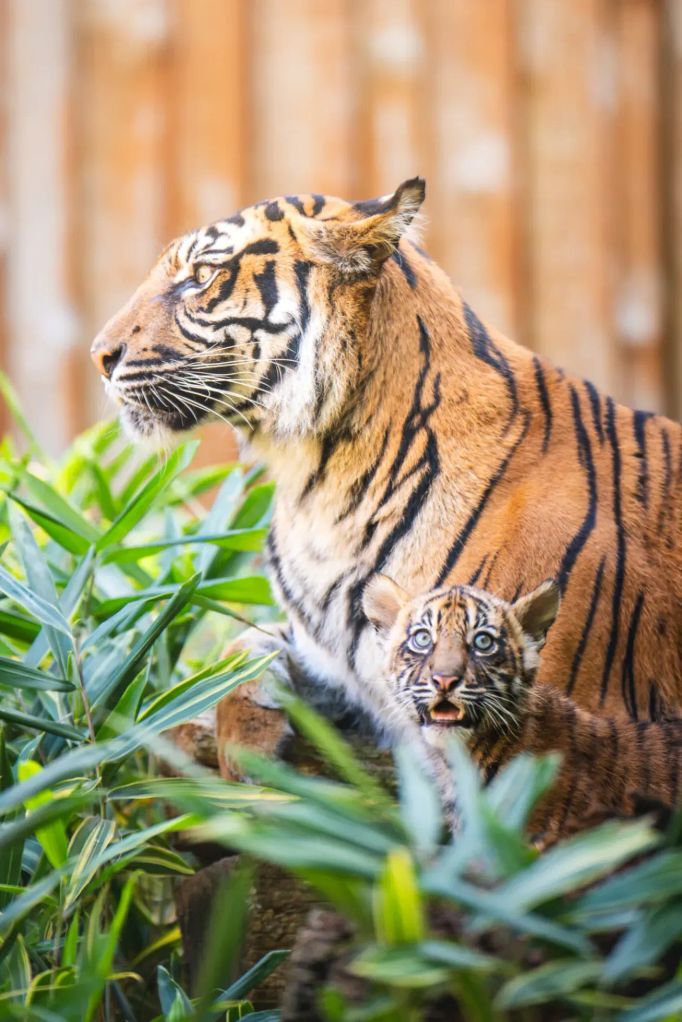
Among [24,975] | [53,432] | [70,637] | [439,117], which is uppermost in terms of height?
[439,117]

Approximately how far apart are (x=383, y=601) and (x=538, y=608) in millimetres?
312

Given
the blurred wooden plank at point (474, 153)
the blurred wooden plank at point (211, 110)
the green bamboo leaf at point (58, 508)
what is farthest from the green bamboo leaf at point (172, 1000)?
the blurred wooden plank at point (474, 153)

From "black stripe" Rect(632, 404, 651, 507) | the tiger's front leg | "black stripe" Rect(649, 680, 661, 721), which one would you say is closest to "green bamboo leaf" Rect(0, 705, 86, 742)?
the tiger's front leg

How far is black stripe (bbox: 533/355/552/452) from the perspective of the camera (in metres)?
2.63

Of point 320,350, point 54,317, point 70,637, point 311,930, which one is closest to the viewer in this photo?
point 311,930

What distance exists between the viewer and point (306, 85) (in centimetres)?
534

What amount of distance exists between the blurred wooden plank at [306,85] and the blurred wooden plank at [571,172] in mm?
749

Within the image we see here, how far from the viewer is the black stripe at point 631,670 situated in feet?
7.73

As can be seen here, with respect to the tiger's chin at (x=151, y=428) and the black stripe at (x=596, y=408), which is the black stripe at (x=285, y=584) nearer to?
the tiger's chin at (x=151, y=428)

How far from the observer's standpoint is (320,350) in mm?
2705

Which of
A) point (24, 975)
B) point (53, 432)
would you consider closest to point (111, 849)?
point (24, 975)

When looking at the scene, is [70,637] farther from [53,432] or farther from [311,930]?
[53,432]

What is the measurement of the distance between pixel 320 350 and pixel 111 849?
1.10 metres

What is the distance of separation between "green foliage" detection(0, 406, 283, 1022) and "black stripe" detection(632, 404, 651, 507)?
82 centimetres
